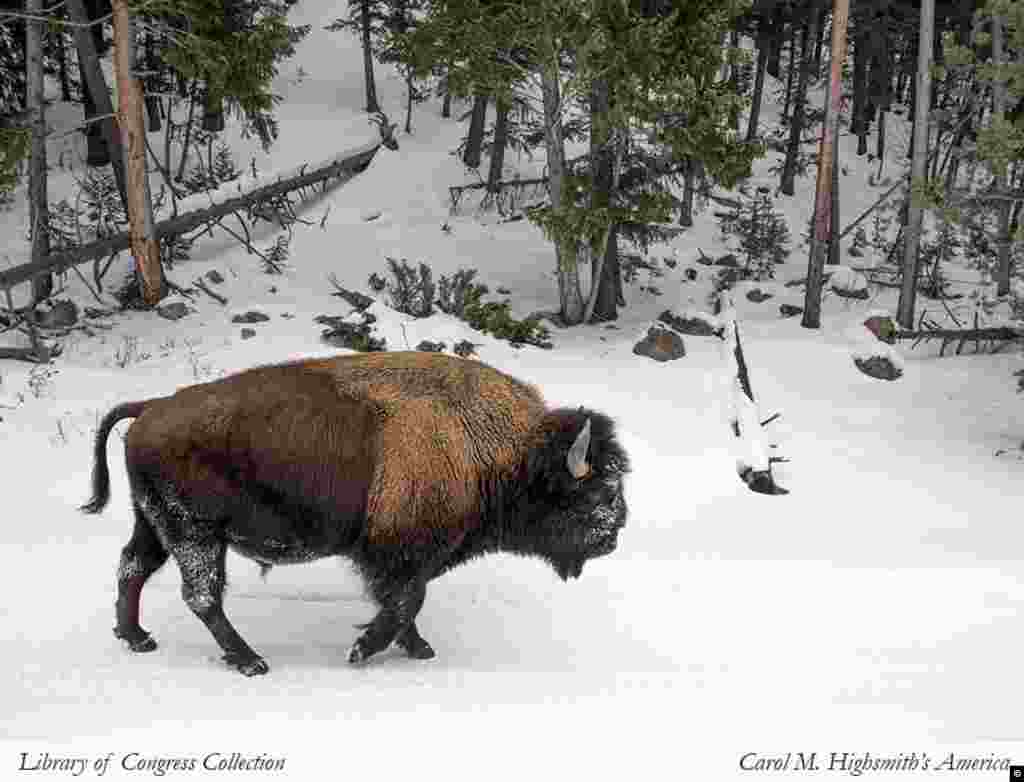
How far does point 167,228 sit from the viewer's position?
623 inches

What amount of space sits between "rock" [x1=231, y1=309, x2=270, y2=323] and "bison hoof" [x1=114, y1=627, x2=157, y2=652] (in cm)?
1015

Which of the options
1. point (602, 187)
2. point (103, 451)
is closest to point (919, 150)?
point (602, 187)

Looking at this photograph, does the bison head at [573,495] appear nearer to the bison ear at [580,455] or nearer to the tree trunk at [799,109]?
the bison ear at [580,455]

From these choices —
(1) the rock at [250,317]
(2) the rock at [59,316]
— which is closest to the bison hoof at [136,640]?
(1) the rock at [250,317]

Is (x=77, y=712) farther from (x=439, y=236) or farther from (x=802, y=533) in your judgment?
(x=439, y=236)

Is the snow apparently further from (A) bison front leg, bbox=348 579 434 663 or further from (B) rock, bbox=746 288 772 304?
(B) rock, bbox=746 288 772 304

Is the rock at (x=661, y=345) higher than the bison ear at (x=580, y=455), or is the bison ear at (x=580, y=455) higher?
the bison ear at (x=580, y=455)

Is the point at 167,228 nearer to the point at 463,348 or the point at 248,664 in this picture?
the point at 463,348

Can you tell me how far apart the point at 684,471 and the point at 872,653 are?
4293mm

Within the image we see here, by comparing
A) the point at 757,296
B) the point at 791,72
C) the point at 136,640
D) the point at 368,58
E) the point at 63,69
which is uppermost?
the point at 368,58

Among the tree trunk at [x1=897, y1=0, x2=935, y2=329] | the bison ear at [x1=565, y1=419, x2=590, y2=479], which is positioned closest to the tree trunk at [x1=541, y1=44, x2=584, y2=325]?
the tree trunk at [x1=897, y1=0, x2=935, y2=329]

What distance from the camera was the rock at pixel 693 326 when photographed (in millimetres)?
16703

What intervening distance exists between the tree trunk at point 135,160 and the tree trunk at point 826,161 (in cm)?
1243

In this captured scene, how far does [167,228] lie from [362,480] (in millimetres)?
12926
